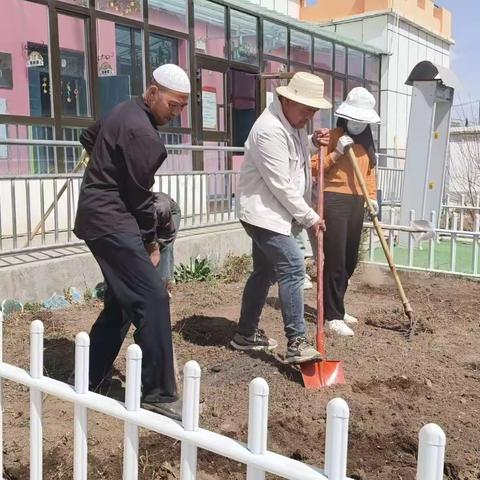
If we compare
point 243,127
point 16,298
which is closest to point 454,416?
point 16,298

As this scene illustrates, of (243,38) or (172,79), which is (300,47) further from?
(172,79)

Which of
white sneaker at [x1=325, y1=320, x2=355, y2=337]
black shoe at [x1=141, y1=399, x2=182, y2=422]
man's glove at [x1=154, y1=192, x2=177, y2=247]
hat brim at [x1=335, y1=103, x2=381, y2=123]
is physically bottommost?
white sneaker at [x1=325, y1=320, x2=355, y2=337]

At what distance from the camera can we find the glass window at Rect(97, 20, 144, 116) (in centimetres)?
871

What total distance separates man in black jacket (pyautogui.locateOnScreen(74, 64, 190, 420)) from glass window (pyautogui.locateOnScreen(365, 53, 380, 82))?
46.4ft

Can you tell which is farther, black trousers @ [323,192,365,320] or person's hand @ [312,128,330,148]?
black trousers @ [323,192,365,320]

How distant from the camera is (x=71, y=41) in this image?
27.1 feet

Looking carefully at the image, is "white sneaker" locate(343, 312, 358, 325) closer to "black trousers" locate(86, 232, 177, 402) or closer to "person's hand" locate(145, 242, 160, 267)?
"person's hand" locate(145, 242, 160, 267)

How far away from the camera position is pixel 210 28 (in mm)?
10836

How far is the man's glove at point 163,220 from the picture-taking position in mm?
3283

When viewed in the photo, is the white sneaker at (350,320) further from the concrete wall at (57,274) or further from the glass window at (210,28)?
the glass window at (210,28)

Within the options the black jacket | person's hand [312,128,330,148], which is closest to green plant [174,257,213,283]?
person's hand [312,128,330,148]

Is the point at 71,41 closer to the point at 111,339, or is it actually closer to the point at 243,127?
the point at 243,127

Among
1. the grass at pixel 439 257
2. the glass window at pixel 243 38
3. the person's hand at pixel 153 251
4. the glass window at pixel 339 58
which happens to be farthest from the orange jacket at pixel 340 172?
the glass window at pixel 339 58

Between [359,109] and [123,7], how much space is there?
5.73 meters
